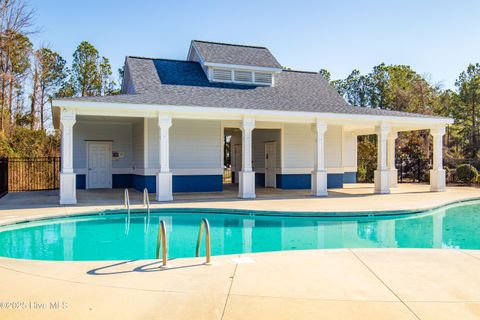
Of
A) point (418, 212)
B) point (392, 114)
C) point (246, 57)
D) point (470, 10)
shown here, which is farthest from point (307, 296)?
point (246, 57)

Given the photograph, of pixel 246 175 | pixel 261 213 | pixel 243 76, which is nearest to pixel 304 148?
pixel 243 76

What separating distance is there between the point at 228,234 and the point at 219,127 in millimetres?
8408

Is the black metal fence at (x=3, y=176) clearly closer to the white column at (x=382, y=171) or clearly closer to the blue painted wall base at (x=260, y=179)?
the blue painted wall base at (x=260, y=179)

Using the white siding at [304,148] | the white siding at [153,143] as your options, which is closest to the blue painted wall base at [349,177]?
the white siding at [304,148]

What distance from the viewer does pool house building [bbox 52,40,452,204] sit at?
47.6ft

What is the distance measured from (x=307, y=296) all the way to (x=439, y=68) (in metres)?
34.3

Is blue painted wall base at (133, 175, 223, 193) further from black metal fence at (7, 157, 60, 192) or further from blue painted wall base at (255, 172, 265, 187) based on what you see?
black metal fence at (7, 157, 60, 192)

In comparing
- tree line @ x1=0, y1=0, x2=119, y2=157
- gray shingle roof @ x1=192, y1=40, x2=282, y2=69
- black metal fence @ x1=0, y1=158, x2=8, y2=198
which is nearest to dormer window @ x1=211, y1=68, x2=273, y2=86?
gray shingle roof @ x1=192, y1=40, x2=282, y2=69

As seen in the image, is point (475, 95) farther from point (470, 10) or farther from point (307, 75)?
point (470, 10)

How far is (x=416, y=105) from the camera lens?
3050 cm

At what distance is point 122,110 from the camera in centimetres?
1323

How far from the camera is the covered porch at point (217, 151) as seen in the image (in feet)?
49.5

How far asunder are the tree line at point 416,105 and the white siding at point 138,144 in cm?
1346

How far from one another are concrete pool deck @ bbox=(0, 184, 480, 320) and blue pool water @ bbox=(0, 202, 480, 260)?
6.27 ft
